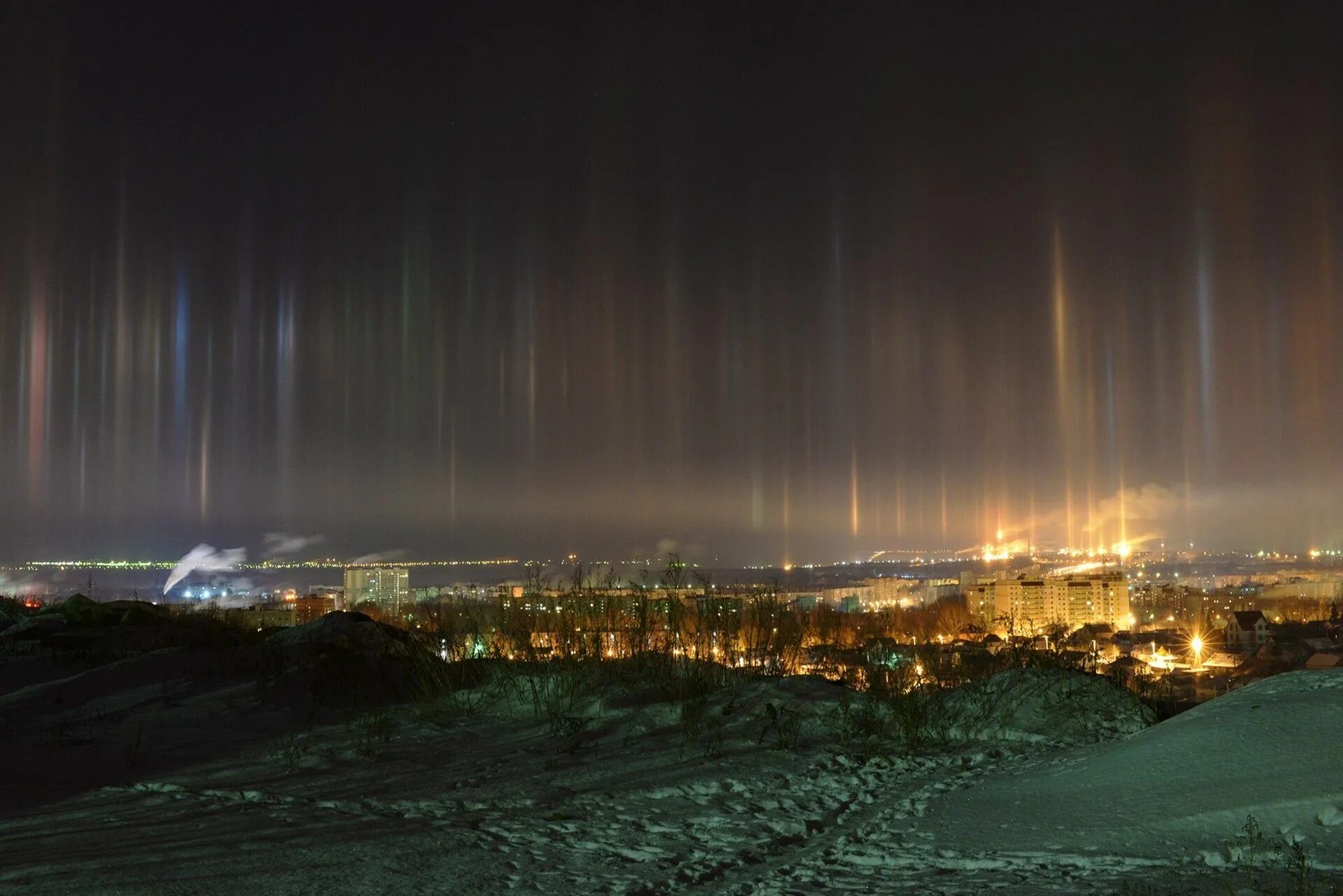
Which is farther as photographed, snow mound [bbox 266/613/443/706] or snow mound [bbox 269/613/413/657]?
snow mound [bbox 269/613/413/657]

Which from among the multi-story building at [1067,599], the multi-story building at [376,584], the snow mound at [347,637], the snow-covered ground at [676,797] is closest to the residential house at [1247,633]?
the multi-story building at [1067,599]

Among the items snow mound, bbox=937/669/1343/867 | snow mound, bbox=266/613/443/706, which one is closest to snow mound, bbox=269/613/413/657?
snow mound, bbox=266/613/443/706

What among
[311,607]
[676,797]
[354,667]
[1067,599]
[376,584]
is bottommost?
[1067,599]

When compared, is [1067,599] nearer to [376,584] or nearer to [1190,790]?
[376,584]

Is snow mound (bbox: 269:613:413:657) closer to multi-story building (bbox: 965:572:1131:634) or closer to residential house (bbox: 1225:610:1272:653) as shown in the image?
residential house (bbox: 1225:610:1272:653)

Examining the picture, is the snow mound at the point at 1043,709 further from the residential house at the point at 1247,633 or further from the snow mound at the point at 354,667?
the residential house at the point at 1247,633

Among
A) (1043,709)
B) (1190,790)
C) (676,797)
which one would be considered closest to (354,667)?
(676,797)

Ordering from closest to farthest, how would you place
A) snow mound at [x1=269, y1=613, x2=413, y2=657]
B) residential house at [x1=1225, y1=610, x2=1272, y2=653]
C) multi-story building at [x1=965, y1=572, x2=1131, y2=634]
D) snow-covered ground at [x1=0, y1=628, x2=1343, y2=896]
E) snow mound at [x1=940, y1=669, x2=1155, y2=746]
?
snow-covered ground at [x1=0, y1=628, x2=1343, y2=896], snow mound at [x1=940, y1=669, x2=1155, y2=746], snow mound at [x1=269, y1=613, x2=413, y2=657], residential house at [x1=1225, y1=610, x2=1272, y2=653], multi-story building at [x1=965, y1=572, x2=1131, y2=634]
